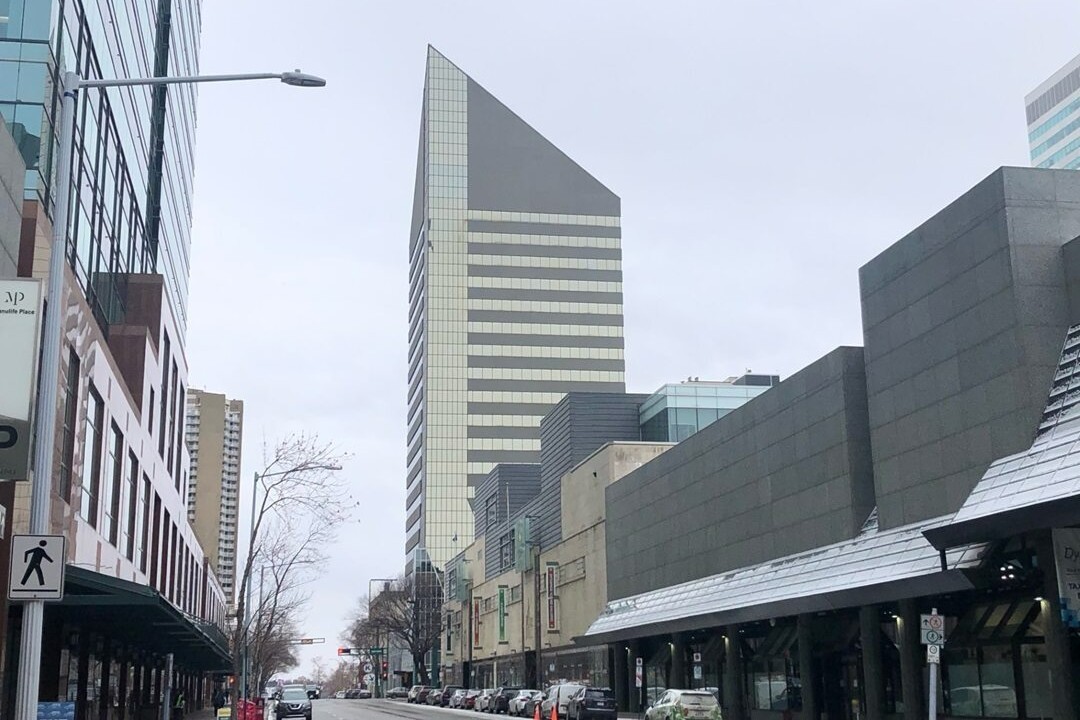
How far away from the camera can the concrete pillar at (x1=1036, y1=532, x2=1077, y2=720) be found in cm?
2308

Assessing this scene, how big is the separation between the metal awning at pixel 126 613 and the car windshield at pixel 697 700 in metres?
13.6

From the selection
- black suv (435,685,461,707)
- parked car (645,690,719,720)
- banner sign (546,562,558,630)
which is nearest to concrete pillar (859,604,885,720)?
parked car (645,690,719,720)

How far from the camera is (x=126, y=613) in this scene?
28.8 metres

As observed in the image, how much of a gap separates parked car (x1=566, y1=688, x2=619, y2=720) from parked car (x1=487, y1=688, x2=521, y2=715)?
19158mm

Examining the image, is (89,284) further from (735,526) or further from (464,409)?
(464,409)

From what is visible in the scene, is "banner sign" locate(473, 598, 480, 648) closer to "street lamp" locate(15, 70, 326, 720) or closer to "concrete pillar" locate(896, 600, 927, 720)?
"concrete pillar" locate(896, 600, 927, 720)

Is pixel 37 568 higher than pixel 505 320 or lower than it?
lower

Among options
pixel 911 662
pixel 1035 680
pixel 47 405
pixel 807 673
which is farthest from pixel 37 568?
pixel 807 673

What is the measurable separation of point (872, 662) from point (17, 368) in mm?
23693

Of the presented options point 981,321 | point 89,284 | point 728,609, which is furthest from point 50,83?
point 728,609

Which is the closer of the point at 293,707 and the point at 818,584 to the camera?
the point at 818,584

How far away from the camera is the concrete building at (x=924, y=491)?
2486cm

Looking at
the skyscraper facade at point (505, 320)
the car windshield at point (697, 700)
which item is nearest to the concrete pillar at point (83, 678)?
the car windshield at point (697, 700)

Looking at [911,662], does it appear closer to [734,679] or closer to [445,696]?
[734,679]
